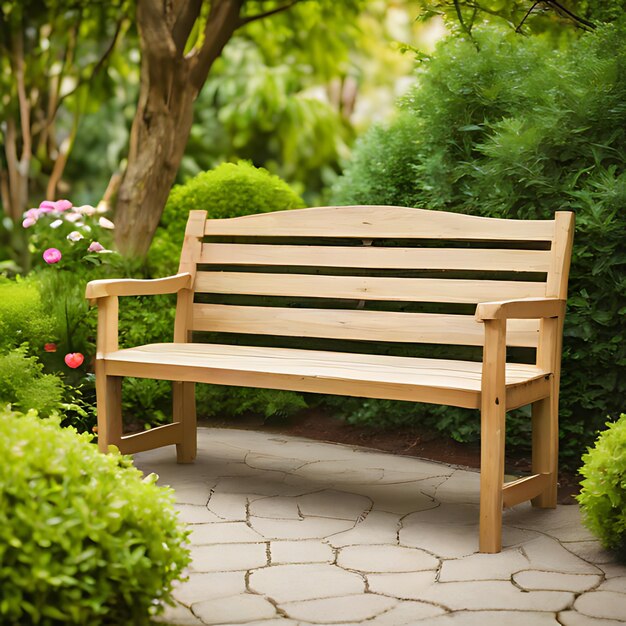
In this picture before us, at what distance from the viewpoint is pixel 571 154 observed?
4.04 metres

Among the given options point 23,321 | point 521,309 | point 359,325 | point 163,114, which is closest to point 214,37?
point 163,114

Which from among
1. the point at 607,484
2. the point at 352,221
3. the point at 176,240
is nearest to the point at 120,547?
the point at 607,484

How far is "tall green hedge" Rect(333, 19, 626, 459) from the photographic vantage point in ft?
12.9

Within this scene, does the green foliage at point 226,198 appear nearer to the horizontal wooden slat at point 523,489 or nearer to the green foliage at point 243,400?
the green foliage at point 243,400

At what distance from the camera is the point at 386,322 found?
4043 millimetres

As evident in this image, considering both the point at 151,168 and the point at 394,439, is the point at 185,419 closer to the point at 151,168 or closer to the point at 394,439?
the point at 394,439

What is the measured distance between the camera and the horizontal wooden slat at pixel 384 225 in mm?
3770

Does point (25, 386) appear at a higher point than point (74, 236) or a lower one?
lower

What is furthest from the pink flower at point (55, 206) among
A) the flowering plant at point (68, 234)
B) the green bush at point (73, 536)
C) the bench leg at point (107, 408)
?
the green bush at point (73, 536)

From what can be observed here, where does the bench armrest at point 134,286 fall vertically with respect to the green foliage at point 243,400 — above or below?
above

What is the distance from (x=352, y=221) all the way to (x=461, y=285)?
62cm

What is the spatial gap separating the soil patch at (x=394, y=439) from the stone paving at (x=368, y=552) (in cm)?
17

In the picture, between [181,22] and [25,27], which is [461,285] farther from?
[25,27]

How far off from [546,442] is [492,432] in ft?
1.83
